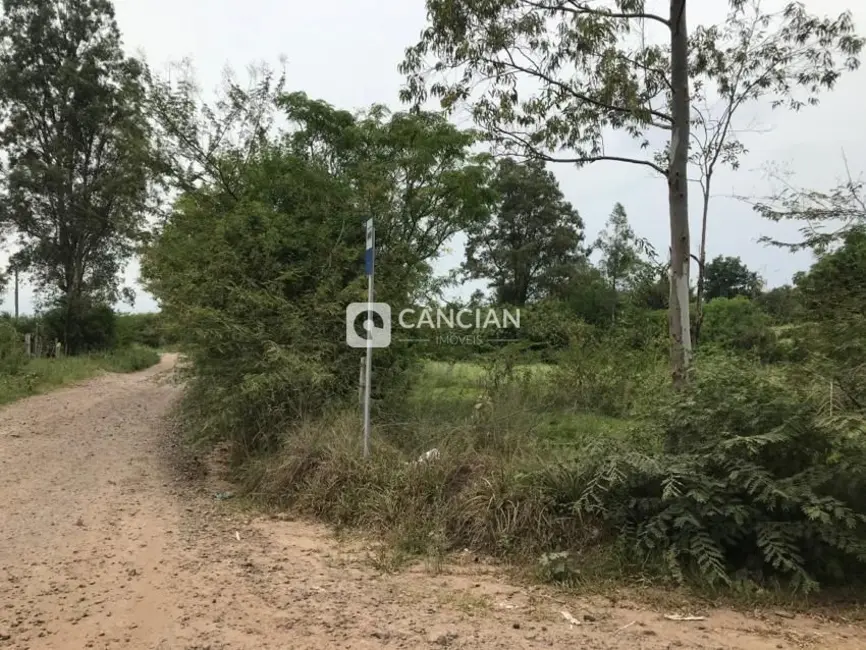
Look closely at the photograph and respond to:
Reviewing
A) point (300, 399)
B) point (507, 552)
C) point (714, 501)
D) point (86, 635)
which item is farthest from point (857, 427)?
point (300, 399)

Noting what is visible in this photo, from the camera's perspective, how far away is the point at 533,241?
39.3 m

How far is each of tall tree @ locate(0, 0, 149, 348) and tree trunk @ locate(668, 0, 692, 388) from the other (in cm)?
2041

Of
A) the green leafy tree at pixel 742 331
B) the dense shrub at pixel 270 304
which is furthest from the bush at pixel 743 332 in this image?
the dense shrub at pixel 270 304

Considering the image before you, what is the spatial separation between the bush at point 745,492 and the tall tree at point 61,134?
2211cm

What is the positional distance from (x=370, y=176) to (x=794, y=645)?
6960mm

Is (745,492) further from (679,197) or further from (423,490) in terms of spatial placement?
(679,197)

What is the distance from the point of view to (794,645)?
316cm

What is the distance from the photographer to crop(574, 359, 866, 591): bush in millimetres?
3693

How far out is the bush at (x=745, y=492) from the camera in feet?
12.1

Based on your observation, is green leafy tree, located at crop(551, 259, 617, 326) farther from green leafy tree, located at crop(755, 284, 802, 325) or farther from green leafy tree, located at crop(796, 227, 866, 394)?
green leafy tree, located at crop(796, 227, 866, 394)

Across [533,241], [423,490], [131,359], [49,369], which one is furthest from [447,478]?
[533,241]

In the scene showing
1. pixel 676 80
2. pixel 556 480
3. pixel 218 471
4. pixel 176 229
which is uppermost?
pixel 676 80

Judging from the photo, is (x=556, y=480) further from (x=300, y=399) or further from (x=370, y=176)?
(x=370, y=176)

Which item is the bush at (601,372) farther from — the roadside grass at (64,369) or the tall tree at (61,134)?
the tall tree at (61,134)
